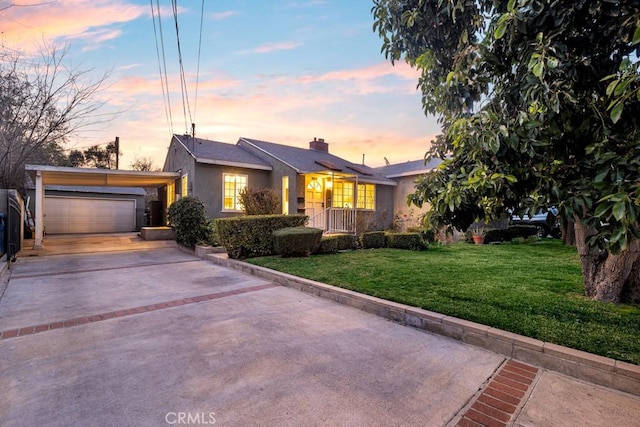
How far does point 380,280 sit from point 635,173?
4169 millimetres

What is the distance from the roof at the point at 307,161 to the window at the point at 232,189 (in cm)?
185

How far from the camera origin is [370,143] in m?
20.5

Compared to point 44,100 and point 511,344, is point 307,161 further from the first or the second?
point 511,344

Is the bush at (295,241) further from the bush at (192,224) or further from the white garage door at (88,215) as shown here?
the white garage door at (88,215)

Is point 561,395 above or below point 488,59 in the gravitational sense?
below

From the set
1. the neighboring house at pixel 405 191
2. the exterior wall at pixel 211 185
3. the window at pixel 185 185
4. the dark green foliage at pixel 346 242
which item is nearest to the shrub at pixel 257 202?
the exterior wall at pixel 211 185

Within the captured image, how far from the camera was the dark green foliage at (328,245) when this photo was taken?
9602 mm

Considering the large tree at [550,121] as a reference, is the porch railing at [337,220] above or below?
below

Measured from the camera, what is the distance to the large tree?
2139 millimetres

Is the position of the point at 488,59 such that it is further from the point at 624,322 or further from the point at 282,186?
the point at 282,186

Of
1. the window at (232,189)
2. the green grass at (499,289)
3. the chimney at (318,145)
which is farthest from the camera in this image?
the chimney at (318,145)

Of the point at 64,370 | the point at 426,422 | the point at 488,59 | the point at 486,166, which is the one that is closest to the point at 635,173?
the point at 486,166

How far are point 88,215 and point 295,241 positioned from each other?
17.2m

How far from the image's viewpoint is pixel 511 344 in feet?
10.3
